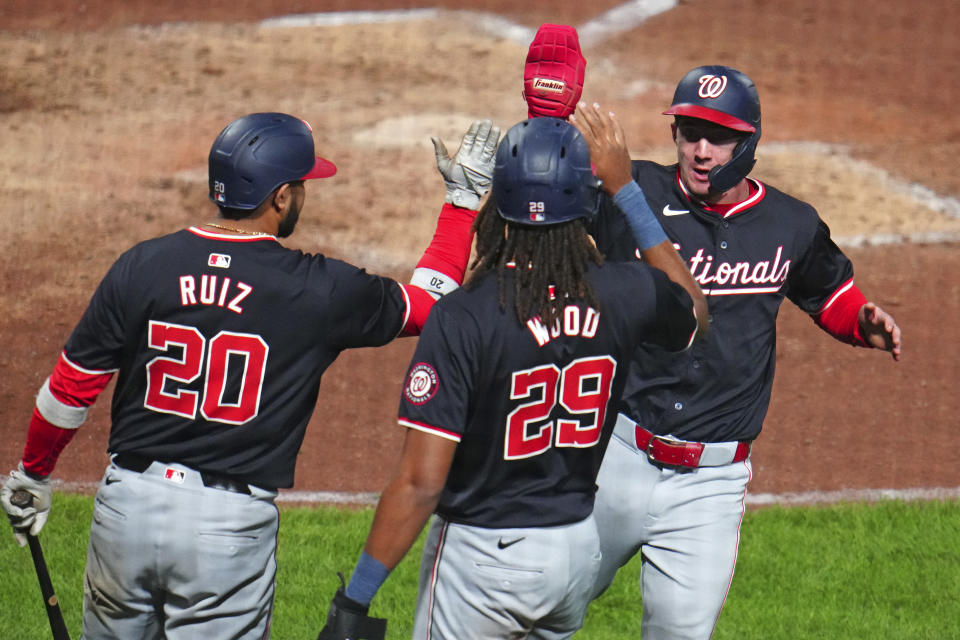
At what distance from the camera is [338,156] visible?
36.7 ft

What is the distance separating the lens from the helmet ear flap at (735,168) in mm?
4559

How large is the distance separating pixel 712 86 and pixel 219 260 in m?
1.88

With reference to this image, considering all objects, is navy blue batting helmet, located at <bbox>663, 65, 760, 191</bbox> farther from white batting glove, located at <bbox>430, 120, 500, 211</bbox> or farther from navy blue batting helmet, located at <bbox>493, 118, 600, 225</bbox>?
navy blue batting helmet, located at <bbox>493, 118, 600, 225</bbox>

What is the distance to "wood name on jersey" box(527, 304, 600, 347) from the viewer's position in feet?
11.2

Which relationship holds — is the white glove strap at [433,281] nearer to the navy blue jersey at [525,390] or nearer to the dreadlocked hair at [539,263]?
the dreadlocked hair at [539,263]

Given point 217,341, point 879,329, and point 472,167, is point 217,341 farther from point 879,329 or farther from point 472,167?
point 879,329

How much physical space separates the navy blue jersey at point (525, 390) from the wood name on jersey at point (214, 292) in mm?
583

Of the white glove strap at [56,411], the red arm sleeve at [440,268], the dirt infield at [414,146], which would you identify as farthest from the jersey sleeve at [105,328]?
the dirt infield at [414,146]

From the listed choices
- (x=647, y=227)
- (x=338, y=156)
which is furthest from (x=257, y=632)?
(x=338, y=156)

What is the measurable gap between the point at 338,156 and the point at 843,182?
4.20 m

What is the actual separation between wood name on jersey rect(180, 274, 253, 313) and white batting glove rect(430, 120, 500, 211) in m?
0.90

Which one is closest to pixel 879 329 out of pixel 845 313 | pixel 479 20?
pixel 845 313

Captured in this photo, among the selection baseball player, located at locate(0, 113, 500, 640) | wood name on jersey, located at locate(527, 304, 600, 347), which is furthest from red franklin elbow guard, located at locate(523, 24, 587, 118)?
wood name on jersey, located at locate(527, 304, 600, 347)

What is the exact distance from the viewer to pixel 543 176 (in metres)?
3.46
